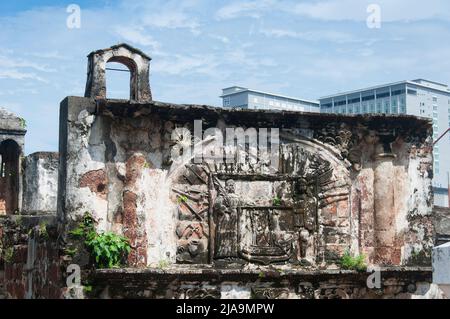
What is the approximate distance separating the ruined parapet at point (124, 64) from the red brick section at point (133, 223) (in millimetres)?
1223

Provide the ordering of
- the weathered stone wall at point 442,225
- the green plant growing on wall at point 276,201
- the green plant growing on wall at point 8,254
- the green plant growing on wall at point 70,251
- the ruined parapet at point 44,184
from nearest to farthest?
the green plant growing on wall at point 70,251 < the green plant growing on wall at point 276,201 < the green plant growing on wall at point 8,254 < the weathered stone wall at point 442,225 < the ruined parapet at point 44,184

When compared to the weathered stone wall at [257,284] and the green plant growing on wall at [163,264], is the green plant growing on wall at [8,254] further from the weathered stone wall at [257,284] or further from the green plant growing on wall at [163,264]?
the green plant growing on wall at [163,264]

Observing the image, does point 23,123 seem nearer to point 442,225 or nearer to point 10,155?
point 10,155

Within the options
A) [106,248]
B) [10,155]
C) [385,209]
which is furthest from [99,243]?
[10,155]

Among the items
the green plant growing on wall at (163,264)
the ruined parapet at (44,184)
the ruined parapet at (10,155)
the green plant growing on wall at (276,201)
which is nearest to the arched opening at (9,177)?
the ruined parapet at (10,155)

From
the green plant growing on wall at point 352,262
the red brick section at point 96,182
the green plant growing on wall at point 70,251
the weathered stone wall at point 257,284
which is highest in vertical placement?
the red brick section at point 96,182

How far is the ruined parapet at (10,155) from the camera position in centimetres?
1867

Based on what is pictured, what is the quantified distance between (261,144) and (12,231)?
455cm

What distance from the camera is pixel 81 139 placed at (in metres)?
10.5

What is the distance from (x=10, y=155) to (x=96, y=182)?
928 centimetres
